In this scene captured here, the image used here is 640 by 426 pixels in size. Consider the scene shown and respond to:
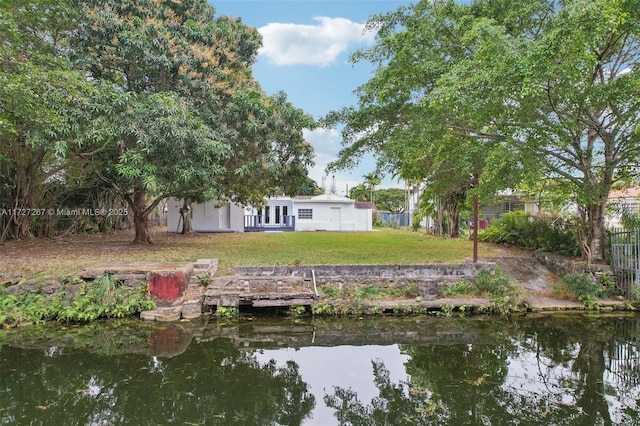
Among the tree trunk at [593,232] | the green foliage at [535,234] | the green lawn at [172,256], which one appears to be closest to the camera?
the green lawn at [172,256]

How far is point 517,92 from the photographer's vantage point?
695cm

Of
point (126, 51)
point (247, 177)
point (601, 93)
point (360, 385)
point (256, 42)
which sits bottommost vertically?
point (360, 385)

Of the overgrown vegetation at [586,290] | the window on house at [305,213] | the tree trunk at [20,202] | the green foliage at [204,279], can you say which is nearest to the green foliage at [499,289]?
the overgrown vegetation at [586,290]

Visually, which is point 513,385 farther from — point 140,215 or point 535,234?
point 140,215

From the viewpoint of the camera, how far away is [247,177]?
40.5 ft

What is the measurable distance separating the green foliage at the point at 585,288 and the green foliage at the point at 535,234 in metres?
1.92

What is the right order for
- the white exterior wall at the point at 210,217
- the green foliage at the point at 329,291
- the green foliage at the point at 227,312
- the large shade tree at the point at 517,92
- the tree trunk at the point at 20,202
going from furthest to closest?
the white exterior wall at the point at 210,217 → the tree trunk at the point at 20,202 → the green foliage at the point at 329,291 → the green foliage at the point at 227,312 → the large shade tree at the point at 517,92

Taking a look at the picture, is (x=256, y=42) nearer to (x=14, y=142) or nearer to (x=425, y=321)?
(x=14, y=142)

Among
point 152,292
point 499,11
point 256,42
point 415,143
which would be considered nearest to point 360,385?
point 152,292

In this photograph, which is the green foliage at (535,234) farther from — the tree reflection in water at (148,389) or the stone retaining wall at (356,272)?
the tree reflection in water at (148,389)

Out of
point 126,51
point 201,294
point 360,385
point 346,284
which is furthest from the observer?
point 126,51

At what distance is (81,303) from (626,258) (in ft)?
36.0

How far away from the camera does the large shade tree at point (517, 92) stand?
21.2ft

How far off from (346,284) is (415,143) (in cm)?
353
